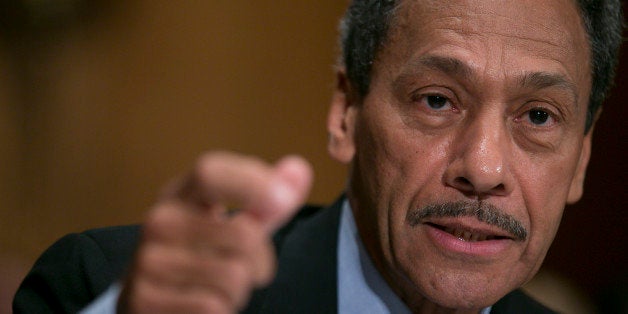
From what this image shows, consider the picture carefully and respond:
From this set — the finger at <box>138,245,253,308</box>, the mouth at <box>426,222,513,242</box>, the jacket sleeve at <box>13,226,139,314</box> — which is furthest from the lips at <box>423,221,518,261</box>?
the finger at <box>138,245,253,308</box>

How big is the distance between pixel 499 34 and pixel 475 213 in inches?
12.4

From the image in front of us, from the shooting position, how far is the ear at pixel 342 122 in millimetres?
1737

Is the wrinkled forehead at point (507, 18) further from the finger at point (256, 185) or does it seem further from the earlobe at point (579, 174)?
the finger at point (256, 185)

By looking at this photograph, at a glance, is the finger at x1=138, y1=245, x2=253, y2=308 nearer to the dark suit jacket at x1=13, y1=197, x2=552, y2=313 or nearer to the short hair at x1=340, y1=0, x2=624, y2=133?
the dark suit jacket at x1=13, y1=197, x2=552, y2=313

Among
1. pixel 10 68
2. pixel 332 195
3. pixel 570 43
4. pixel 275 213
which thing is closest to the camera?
pixel 275 213

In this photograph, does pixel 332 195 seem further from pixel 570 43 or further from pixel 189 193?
pixel 189 193

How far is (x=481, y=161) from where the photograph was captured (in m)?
1.43

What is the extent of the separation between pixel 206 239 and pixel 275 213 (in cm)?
10

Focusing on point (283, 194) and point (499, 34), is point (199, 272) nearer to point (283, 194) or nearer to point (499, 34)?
point (283, 194)

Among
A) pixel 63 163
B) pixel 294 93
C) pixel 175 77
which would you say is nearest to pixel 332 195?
pixel 294 93

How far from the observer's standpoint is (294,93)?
351cm

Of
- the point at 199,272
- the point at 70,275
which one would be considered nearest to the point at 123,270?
the point at 70,275

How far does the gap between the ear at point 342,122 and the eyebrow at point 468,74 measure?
221 mm

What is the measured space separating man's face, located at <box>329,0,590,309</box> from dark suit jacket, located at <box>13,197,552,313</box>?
17 cm
